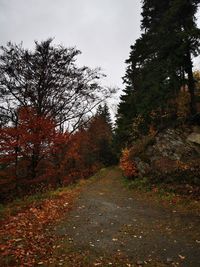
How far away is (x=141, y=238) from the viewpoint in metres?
8.51

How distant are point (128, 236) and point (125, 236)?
0.31 ft

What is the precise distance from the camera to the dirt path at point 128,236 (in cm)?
701

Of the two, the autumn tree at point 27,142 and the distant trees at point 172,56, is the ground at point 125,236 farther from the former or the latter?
the distant trees at point 172,56

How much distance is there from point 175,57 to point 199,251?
505 inches

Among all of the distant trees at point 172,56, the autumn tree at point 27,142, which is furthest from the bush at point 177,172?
the autumn tree at point 27,142

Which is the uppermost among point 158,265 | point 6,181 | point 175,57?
point 175,57

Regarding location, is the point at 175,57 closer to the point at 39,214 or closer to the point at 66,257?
the point at 39,214

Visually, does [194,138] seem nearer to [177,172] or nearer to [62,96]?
[177,172]

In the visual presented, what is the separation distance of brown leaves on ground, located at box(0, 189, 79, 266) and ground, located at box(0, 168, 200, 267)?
19 cm

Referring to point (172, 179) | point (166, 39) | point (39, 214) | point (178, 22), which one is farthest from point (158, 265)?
point (178, 22)

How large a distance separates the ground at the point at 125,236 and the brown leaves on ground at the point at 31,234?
191mm

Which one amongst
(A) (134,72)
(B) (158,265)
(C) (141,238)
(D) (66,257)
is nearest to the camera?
(B) (158,265)

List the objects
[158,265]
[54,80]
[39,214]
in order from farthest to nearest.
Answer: [54,80] → [39,214] → [158,265]

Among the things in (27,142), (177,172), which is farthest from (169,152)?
(27,142)
